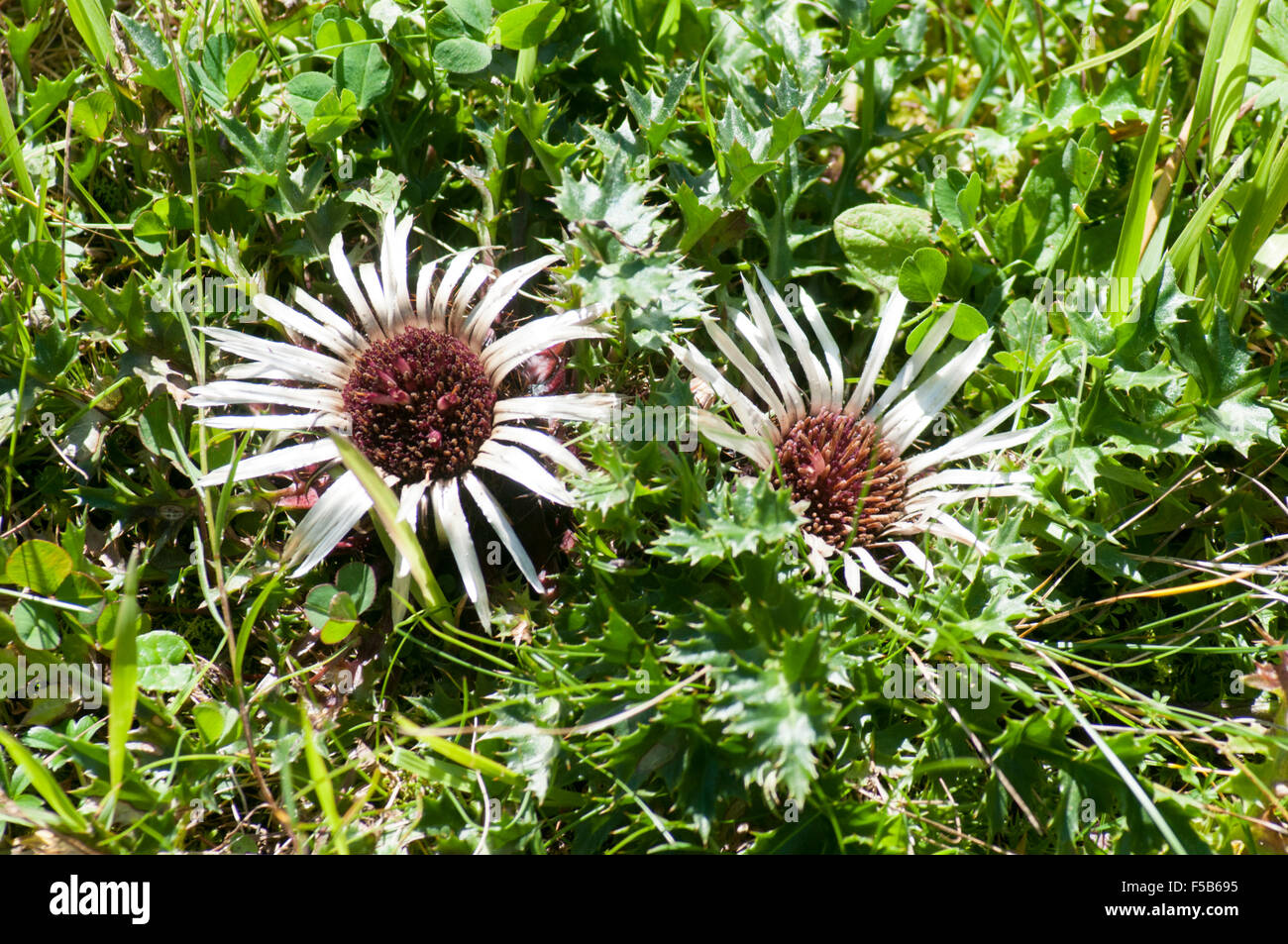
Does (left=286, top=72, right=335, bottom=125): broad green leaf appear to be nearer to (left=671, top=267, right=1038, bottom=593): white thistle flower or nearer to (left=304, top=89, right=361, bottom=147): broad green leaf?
(left=304, top=89, right=361, bottom=147): broad green leaf

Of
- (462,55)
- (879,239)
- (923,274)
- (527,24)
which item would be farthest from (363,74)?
(923,274)

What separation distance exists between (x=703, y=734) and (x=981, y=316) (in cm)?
128

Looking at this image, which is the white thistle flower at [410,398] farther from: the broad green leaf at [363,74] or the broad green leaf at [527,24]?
the broad green leaf at [527,24]

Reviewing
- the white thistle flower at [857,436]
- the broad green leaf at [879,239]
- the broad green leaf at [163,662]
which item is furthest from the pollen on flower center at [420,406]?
the broad green leaf at [879,239]

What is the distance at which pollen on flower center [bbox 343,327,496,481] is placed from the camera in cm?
231

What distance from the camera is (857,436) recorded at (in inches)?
99.1

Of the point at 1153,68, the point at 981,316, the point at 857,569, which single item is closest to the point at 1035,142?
the point at 1153,68

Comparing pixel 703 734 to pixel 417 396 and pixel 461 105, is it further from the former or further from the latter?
pixel 461 105

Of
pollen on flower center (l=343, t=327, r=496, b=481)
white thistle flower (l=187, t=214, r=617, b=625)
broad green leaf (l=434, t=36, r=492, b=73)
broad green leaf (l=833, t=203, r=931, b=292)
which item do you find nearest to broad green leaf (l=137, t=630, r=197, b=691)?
white thistle flower (l=187, t=214, r=617, b=625)

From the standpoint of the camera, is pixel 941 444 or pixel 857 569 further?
pixel 941 444

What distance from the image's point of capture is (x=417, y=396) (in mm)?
2340

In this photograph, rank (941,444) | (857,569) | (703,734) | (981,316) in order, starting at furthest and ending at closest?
(941,444)
(981,316)
(857,569)
(703,734)
